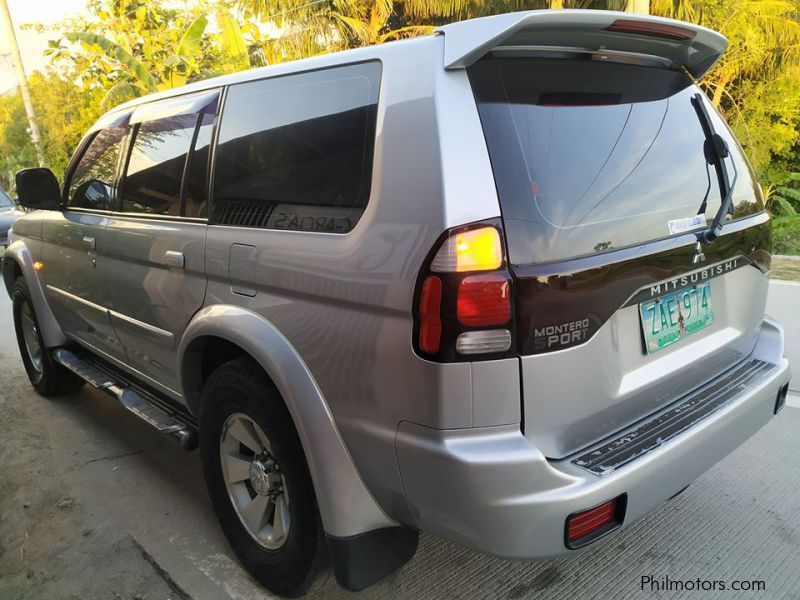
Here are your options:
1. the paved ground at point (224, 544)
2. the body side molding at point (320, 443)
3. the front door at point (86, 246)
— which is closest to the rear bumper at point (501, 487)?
the body side molding at point (320, 443)

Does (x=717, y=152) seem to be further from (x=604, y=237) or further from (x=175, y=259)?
(x=175, y=259)

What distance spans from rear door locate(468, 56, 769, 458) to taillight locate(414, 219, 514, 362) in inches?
1.8

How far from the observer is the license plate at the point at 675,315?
76.1 inches

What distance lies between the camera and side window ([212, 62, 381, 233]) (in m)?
1.89

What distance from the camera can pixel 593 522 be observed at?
1691 mm

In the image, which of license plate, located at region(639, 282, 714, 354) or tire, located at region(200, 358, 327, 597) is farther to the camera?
tire, located at region(200, 358, 327, 597)

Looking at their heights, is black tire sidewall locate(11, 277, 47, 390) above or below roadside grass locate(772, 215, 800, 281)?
above

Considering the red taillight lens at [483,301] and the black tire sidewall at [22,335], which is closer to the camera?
the red taillight lens at [483,301]

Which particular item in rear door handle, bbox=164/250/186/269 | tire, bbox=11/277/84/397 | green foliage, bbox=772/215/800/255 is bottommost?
green foliage, bbox=772/215/800/255

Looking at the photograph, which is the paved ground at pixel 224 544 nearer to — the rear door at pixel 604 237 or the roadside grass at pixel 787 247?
the rear door at pixel 604 237

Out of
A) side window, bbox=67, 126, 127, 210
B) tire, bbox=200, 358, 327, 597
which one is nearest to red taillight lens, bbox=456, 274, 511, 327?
tire, bbox=200, 358, 327, 597

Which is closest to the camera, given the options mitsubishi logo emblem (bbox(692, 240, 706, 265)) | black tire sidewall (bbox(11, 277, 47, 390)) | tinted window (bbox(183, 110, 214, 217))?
mitsubishi logo emblem (bbox(692, 240, 706, 265))

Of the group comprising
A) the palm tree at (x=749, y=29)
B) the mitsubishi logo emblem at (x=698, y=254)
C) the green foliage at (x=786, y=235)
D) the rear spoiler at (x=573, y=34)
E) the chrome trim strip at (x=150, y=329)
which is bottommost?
the green foliage at (x=786, y=235)

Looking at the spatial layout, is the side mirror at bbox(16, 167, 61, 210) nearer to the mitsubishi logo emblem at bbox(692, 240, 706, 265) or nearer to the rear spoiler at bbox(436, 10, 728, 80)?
the rear spoiler at bbox(436, 10, 728, 80)
